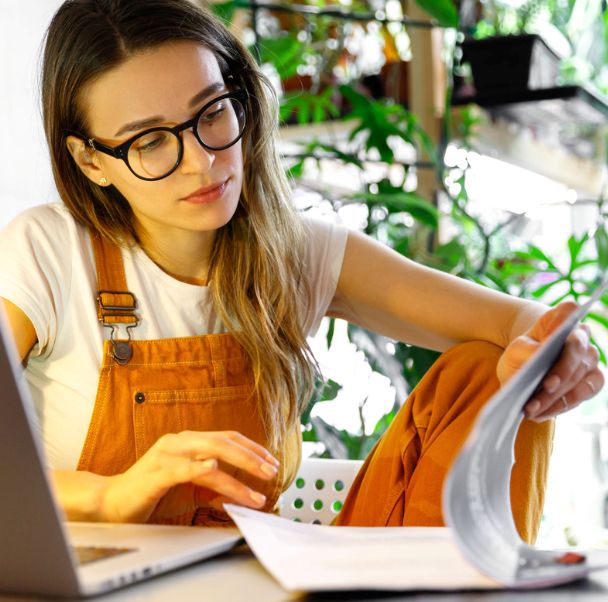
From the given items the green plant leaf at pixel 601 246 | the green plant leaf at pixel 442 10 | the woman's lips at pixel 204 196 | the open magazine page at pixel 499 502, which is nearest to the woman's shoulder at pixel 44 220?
the woman's lips at pixel 204 196

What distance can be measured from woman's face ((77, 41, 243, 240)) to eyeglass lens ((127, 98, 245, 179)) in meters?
0.01

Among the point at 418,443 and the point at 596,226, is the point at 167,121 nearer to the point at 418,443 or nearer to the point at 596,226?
the point at 418,443

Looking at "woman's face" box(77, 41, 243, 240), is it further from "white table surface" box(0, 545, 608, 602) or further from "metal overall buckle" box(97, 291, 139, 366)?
"white table surface" box(0, 545, 608, 602)

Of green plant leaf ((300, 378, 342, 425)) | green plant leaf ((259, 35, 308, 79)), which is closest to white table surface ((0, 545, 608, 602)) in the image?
green plant leaf ((300, 378, 342, 425))

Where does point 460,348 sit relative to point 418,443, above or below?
above

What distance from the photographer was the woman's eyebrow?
129 cm

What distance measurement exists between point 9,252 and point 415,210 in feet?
3.39

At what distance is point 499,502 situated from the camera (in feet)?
2.33

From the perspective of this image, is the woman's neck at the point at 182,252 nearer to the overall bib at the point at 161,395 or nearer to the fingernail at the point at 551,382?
the overall bib at the point at 161,395

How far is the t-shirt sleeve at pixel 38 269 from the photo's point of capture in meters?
1.30

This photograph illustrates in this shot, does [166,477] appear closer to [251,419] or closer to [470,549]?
[470,549]

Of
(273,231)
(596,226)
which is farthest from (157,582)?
(596,226)

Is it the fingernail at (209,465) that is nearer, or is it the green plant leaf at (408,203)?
the fingernail at (209,465)

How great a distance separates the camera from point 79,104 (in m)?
1.38
